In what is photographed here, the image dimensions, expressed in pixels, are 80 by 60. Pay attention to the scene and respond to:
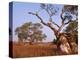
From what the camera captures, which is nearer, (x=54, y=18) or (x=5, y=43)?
(x=5, y=43)

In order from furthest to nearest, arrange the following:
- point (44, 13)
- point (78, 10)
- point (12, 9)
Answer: point (78, 10) < point (44, 13) < point (12, 9)

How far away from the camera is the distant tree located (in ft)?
6.10

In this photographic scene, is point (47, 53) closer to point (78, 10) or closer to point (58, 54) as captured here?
point (58, 54)

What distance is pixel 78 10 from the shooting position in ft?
6.84

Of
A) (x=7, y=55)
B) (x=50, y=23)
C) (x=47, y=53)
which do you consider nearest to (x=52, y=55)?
(x=47, y=53)

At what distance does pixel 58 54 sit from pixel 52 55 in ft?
0.22

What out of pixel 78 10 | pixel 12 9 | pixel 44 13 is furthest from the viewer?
pixel 78 10

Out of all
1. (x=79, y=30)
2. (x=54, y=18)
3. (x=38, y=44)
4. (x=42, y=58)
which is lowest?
(x=42, y=58)

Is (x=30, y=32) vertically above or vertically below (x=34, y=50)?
above

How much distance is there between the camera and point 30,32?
189cm

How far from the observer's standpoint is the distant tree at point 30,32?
1860 millimetres

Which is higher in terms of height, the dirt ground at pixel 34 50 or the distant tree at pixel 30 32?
the distant tree at pixel 30 32

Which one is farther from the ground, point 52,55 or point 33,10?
point 33,10

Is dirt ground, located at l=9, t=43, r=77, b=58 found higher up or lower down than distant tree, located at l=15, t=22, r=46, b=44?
lower down
